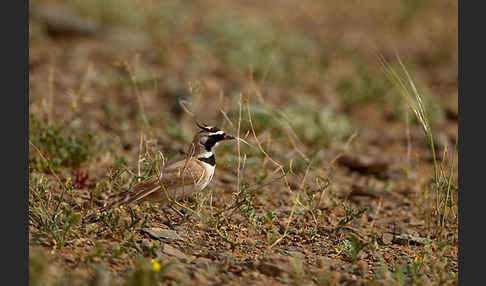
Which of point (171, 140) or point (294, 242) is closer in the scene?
point (294, 242)

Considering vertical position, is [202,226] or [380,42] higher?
[380,42]

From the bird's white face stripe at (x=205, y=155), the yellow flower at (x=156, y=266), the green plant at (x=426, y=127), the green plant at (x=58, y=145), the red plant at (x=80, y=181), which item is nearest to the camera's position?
the yellow flower at (x=156, y=266)

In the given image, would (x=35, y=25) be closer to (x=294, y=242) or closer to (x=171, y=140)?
(x=171, y=140)

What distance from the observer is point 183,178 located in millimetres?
4453

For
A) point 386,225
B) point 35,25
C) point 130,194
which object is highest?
point 35,25

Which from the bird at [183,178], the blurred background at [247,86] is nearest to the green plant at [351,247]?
the blurred background at [247,86]

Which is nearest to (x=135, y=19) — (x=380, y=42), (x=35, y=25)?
(x=35, y=25)

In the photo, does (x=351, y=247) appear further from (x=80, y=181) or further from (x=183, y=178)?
(x=80, y=181)

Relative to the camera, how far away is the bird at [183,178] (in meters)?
4.50

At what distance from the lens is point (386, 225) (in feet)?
17.6

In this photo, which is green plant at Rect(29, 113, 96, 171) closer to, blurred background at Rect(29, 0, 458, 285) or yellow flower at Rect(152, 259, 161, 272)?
blurred background at Rect(29, 0, 458, 285)

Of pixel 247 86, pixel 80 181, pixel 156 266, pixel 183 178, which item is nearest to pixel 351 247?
pixel 183 178

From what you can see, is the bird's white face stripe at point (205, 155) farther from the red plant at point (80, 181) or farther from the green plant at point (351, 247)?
the green plant at point (351, 247)

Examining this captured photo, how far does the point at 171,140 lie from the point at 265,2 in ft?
24.7
